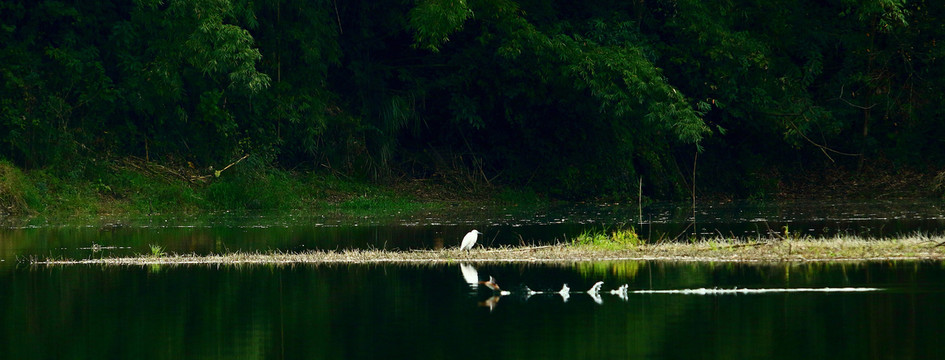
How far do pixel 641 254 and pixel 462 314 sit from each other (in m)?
5.93

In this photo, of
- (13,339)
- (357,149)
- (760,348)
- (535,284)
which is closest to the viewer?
(760,348)

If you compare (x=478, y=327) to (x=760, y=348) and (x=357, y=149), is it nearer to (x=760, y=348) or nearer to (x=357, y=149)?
(x=760, y=348)

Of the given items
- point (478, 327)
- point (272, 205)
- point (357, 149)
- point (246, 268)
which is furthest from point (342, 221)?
point (478, 327)

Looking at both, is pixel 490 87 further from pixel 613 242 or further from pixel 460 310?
pixel 460 310

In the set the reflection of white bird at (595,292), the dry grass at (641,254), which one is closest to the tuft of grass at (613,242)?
the dry grass at (641,254)

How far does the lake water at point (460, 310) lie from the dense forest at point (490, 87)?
1038 cm

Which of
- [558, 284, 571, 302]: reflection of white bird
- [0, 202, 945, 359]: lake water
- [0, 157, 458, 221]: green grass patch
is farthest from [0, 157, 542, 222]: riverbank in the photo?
[558, 284, 571, 302]: reflection of white bird

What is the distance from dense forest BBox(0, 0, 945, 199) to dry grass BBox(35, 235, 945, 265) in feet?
36.1

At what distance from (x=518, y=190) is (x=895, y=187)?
10.7 metres

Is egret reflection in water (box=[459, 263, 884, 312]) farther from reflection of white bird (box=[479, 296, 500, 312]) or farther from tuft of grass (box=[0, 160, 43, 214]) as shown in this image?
tuft of grass (box=[0, 160, 43, 214])

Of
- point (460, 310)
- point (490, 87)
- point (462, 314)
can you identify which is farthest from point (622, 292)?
point (490, 87)

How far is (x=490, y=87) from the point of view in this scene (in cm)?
3309

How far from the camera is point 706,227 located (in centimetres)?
2388

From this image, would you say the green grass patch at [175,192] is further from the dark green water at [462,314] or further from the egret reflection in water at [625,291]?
the egret reflection in water at [625,291]
